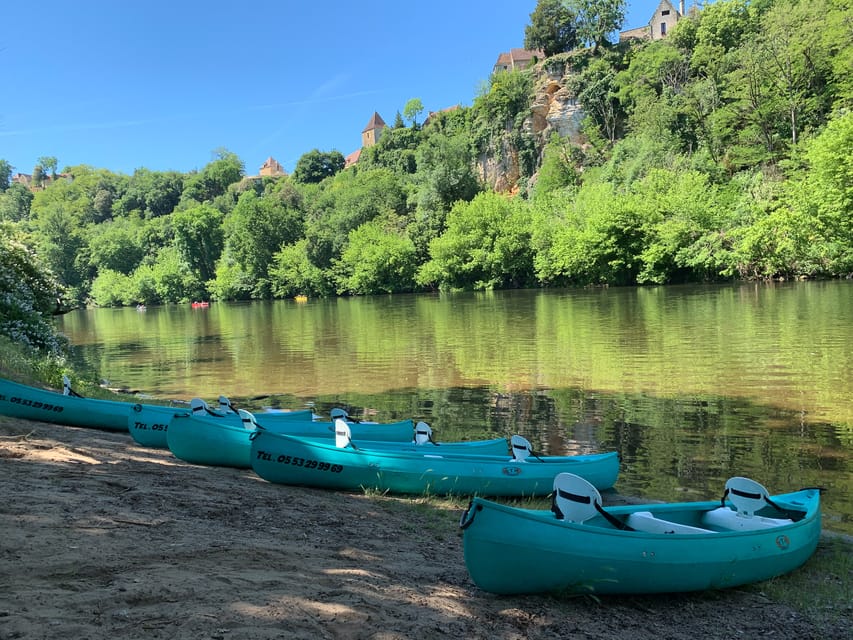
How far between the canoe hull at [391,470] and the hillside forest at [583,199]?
12684mm

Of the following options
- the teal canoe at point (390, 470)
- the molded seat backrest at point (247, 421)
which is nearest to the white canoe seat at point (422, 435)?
the teal canoe at point (390, 470)

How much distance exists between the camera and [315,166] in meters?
154

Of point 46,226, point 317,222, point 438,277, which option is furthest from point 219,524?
point 46,226

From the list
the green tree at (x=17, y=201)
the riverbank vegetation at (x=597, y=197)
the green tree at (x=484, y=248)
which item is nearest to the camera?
the riverbank vegetation at (x=597, y=197)

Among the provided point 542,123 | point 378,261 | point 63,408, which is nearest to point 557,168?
point 542,123

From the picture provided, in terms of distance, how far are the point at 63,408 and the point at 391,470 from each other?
263 inches

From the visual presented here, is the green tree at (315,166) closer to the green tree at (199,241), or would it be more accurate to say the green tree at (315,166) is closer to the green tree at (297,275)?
the green tree at (199,241)

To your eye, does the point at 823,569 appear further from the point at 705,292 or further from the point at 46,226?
the point at 46,226

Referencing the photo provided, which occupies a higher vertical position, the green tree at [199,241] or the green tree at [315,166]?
the green tree at [315,166]

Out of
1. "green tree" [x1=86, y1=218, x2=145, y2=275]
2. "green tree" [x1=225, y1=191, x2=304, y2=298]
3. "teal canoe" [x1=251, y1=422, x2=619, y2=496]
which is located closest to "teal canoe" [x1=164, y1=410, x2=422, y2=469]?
"teal canoe" [x1=251, y1=422, x2=619, y2=496]

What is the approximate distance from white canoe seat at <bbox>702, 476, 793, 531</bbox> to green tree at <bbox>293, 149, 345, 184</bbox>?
152 metres

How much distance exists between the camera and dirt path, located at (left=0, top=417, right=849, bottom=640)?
3.56 meters

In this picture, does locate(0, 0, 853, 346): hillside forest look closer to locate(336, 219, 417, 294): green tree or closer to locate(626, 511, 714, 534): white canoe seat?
locate(336, 219, 417, 294): green tree

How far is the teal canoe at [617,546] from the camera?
182 inches
